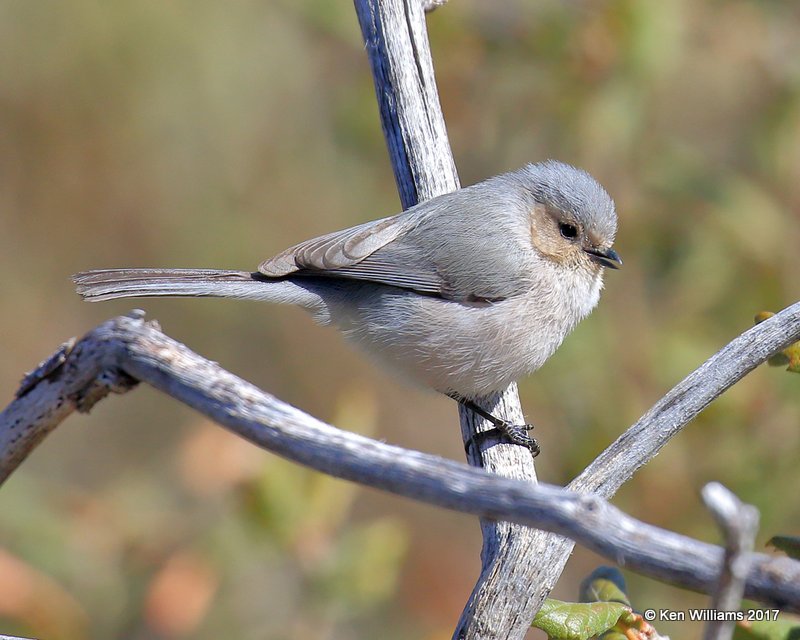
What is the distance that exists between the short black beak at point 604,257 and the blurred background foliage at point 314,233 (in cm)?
52

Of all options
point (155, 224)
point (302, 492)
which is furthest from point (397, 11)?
point (155, 224)

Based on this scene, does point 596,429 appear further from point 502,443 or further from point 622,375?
point 502,443

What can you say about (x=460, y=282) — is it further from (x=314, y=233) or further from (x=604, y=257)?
(x=314, y=233)

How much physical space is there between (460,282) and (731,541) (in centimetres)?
184

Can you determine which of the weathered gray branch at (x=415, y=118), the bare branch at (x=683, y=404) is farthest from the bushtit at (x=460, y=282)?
the bare branch at (x=683, y=404)

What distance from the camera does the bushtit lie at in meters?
2.80

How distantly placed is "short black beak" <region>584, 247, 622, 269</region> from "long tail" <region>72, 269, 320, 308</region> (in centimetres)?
102

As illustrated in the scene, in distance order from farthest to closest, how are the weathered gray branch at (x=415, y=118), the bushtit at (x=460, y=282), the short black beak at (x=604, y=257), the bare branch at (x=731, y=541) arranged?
the short black beak at (x=604, y=257) < the bushtit at (x=460, y=282) < the weathered gray branch at (x=415, y=118) < the bare branch at (x=731, y=541)

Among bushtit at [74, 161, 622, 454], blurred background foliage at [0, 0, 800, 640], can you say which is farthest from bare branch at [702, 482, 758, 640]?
blurred background foliage at [0, 0, 800, 640]

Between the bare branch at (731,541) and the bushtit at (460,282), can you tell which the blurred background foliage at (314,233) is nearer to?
the bushtit at (460,282)

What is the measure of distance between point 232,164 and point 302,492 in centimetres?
248

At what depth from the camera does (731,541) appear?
3.71 feet

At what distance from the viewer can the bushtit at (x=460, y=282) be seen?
9.20ft

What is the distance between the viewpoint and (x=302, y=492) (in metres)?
2.87
